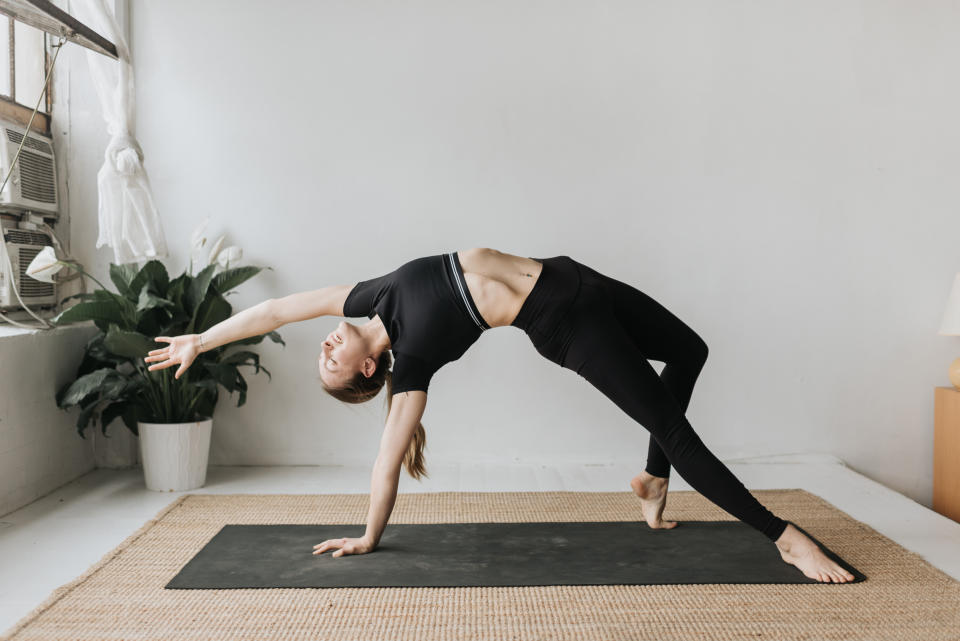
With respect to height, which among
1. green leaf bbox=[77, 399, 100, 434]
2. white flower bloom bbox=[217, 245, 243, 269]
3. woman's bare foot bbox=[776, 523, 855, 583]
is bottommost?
woman's bare foot bbox=[776, 523, 855, 583]

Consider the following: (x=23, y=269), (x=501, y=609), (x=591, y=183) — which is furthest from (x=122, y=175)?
(x=501, y=609)

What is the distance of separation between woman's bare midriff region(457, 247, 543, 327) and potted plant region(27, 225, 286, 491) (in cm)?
141

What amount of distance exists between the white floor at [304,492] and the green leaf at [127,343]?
A: 602 mm

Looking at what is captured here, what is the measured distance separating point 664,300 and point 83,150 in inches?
112

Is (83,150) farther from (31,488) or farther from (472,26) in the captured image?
(472,26)

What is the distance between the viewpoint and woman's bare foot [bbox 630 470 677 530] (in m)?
2.67

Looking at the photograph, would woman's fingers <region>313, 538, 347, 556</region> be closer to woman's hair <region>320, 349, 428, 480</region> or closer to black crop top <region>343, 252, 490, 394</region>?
woman's hair <region>320, 349, 428, 480</region>

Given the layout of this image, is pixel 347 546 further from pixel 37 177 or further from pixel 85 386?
pixel 37 177

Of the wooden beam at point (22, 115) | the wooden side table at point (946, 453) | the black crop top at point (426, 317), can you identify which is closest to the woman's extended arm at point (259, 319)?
the black crop top at point (426, 317)

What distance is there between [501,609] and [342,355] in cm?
88

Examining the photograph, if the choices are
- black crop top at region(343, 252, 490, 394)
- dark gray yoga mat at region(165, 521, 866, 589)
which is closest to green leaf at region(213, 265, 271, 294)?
dark gray yoga mat at region(165, 521, 866, 589)

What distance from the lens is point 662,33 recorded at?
3715mm

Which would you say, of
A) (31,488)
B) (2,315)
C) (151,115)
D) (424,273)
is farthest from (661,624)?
(151,115)

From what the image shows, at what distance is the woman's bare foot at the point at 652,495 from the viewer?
2668 mm
